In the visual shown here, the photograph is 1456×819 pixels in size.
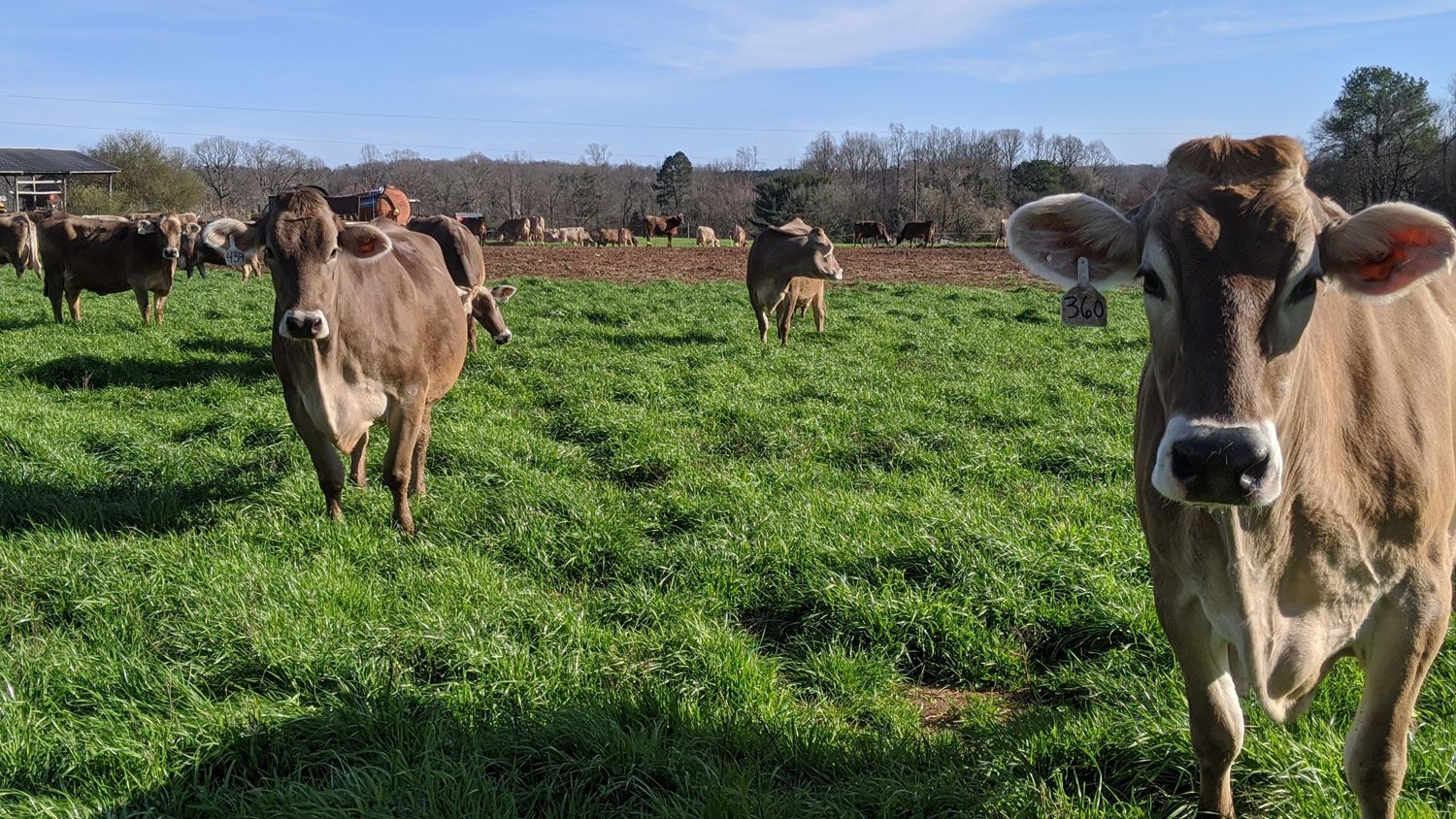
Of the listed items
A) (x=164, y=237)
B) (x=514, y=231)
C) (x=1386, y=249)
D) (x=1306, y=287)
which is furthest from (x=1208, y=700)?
(x=514, y=231)

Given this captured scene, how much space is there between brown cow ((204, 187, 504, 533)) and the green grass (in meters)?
0.39

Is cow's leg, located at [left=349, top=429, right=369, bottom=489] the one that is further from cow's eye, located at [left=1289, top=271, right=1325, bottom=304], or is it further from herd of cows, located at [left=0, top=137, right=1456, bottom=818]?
cow's eye, located at [left=1289, top=271, right=1325, bottom=304]

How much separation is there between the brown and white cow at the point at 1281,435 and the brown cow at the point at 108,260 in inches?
574

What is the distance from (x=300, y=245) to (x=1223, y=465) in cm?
497

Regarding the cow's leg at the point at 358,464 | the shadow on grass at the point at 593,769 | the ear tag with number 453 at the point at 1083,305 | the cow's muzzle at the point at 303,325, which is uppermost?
the ear tag with number 453 at the point at 1083,305

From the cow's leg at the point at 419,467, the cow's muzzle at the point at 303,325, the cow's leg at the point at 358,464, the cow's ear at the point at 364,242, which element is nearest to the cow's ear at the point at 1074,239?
the cow's muzzle at the point at 303,325

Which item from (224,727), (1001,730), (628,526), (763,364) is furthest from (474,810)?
(763,364)

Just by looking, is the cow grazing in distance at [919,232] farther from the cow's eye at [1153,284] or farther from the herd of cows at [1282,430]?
the cow's eye at [1153,284]

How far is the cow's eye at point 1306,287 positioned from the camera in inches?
95.8

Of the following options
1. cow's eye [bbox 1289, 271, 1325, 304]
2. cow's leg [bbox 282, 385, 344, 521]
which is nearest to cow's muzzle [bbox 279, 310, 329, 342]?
cow's leg [bbox 282, 385, 344, 521]

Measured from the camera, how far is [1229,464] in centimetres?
221

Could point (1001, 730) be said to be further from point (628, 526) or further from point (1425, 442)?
point (628, 526)

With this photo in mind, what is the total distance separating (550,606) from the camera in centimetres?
445

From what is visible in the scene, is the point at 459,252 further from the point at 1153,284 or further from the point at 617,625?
the point at 1153,284
